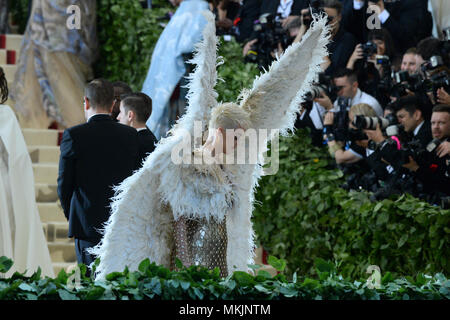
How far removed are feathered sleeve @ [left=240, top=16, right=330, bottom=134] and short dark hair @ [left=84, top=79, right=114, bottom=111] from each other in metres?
1.29

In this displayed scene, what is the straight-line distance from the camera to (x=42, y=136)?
956 cm

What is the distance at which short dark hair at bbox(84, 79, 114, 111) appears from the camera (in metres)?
5.69

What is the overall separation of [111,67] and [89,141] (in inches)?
192

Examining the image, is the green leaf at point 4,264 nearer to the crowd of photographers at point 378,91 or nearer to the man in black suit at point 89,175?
the man in black suit at point 89,175

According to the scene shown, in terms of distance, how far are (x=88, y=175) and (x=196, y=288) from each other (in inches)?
82.9

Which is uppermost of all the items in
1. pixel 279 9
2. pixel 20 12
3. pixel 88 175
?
pixel 20 12

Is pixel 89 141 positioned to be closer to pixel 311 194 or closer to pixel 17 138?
pixel 17 138

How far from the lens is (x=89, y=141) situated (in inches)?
218

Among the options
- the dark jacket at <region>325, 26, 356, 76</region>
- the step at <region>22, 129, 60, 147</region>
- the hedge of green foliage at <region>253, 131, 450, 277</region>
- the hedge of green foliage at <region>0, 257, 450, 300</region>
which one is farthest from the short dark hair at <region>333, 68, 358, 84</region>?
the hedge of green foliage at <region>0, 257, 450, 300</region>

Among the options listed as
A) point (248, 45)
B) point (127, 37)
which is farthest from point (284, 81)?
point (127, 37)

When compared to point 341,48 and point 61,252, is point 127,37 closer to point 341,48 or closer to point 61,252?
point 61,252

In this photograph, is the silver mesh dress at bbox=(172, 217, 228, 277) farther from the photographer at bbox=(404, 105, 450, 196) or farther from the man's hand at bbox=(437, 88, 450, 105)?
the man's hand at bbox=(437, 88, 450, 105)

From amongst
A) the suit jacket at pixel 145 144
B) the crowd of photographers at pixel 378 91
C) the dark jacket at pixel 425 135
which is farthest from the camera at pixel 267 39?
the suit jacket at pixel 145 144
